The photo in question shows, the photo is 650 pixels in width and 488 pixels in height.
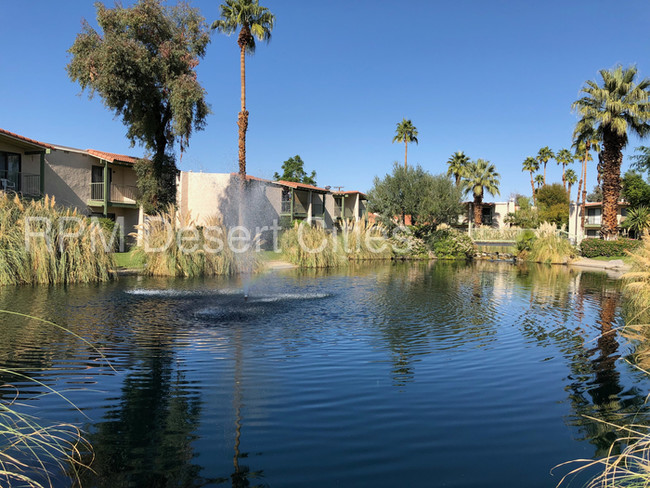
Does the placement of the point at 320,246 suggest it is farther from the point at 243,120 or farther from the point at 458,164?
the point at 458,164

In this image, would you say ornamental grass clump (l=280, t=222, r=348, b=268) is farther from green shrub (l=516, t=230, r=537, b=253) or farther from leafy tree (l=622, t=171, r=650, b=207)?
leafy tree (l=622, t=171, r=650, b=207)

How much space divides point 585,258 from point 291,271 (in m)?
19.7

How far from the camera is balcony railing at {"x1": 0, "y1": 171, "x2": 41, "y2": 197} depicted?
987 inches

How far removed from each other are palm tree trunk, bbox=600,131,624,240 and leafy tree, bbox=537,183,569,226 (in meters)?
26.5

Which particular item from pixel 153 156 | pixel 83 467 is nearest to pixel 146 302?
pixel 83 467

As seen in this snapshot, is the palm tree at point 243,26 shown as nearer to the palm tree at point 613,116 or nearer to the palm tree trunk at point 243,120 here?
the palm tree trunk at point 243,120

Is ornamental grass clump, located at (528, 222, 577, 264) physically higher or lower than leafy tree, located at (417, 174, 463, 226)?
lower

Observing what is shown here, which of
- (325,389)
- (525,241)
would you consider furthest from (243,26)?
(325,389)

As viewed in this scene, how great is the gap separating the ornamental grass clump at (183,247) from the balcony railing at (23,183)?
36.9 ft

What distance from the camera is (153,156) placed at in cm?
2978

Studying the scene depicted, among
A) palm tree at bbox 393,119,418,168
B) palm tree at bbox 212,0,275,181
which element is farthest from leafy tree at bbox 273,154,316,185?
palm tree at bbox 212,0,275,181

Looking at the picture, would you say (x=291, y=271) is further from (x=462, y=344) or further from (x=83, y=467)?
(x=83, y=467)

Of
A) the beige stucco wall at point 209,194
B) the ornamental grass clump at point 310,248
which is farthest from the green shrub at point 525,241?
the beige stucco wall at point 209,194

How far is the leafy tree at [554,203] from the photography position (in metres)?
56.8
